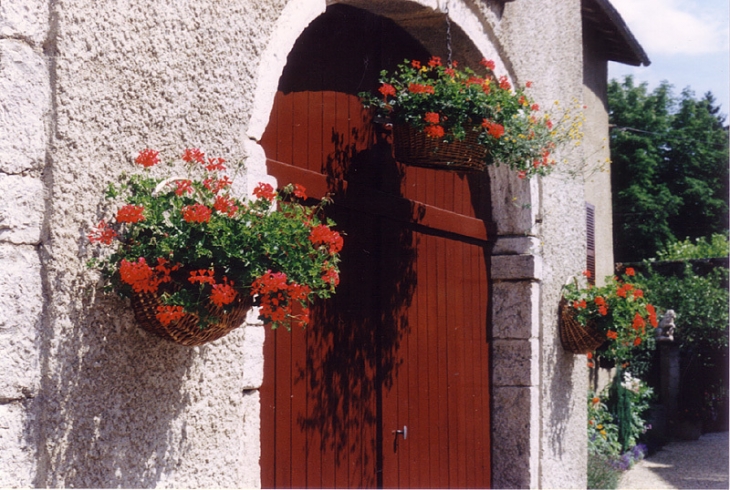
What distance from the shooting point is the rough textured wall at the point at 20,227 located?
201cm

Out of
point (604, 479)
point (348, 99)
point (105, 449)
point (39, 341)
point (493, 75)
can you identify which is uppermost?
point (493, 75)

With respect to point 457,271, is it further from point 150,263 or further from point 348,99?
point 150,263

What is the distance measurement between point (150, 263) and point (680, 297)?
1116 centimetres

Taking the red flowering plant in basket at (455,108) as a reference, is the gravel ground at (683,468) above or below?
below

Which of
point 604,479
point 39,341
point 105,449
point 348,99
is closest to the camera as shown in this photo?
point 39,341

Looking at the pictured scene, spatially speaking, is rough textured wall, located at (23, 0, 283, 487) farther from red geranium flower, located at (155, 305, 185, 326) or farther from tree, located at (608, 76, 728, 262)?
tree, located at (608, 76, 728, 262)

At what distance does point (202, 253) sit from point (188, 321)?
227mm

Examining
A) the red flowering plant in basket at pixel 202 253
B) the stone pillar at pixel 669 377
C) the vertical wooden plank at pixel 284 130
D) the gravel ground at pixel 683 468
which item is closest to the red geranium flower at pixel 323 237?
the red flowering plant in basket at pixel 202 253

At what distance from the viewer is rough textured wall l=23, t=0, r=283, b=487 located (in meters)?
2.13

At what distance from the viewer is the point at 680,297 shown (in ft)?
38.9

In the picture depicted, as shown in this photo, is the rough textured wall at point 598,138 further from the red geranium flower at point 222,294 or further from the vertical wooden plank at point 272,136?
the red geranium flower at point 222,294

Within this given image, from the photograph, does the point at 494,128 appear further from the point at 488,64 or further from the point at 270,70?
the point at 270,70

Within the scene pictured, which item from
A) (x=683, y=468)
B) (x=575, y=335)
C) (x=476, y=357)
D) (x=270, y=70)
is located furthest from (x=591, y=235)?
(x=270, y=70)

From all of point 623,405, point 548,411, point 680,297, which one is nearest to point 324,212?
point 548,411
